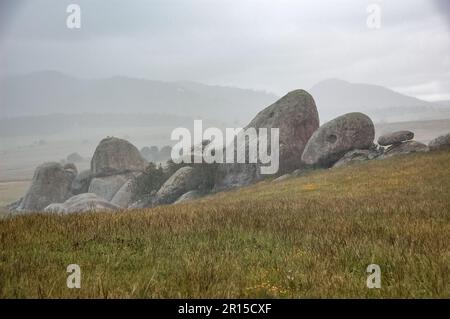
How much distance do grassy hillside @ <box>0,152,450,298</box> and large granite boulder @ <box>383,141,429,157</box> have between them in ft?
78.3

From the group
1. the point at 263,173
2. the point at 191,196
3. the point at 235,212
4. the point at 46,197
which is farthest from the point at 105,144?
the point at 235,212

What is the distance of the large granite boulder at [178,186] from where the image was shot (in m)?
42.1

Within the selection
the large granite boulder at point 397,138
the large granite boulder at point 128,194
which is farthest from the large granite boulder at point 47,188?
the large granite boulder at point 397,138

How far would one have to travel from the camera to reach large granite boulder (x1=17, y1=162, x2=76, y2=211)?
196ft

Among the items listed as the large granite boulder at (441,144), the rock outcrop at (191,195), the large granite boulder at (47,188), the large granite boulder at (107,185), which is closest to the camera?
the large granite boulder at (441,144)

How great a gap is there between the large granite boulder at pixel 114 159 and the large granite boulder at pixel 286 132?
19.0m

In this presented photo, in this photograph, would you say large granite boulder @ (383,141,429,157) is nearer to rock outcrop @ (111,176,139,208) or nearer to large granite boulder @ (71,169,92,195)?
rock outcrop @ (111,176,139,208)

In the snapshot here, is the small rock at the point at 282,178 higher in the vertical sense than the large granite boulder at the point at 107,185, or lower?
lower

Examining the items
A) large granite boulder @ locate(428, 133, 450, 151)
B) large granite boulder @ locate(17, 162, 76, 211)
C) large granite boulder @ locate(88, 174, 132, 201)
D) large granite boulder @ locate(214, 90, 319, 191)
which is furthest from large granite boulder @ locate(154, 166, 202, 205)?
large granite boulder @ locate(17, 162, 76, 211)

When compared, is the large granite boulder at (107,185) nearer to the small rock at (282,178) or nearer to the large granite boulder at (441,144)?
the small rock at (282,178)

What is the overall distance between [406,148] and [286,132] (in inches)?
388
